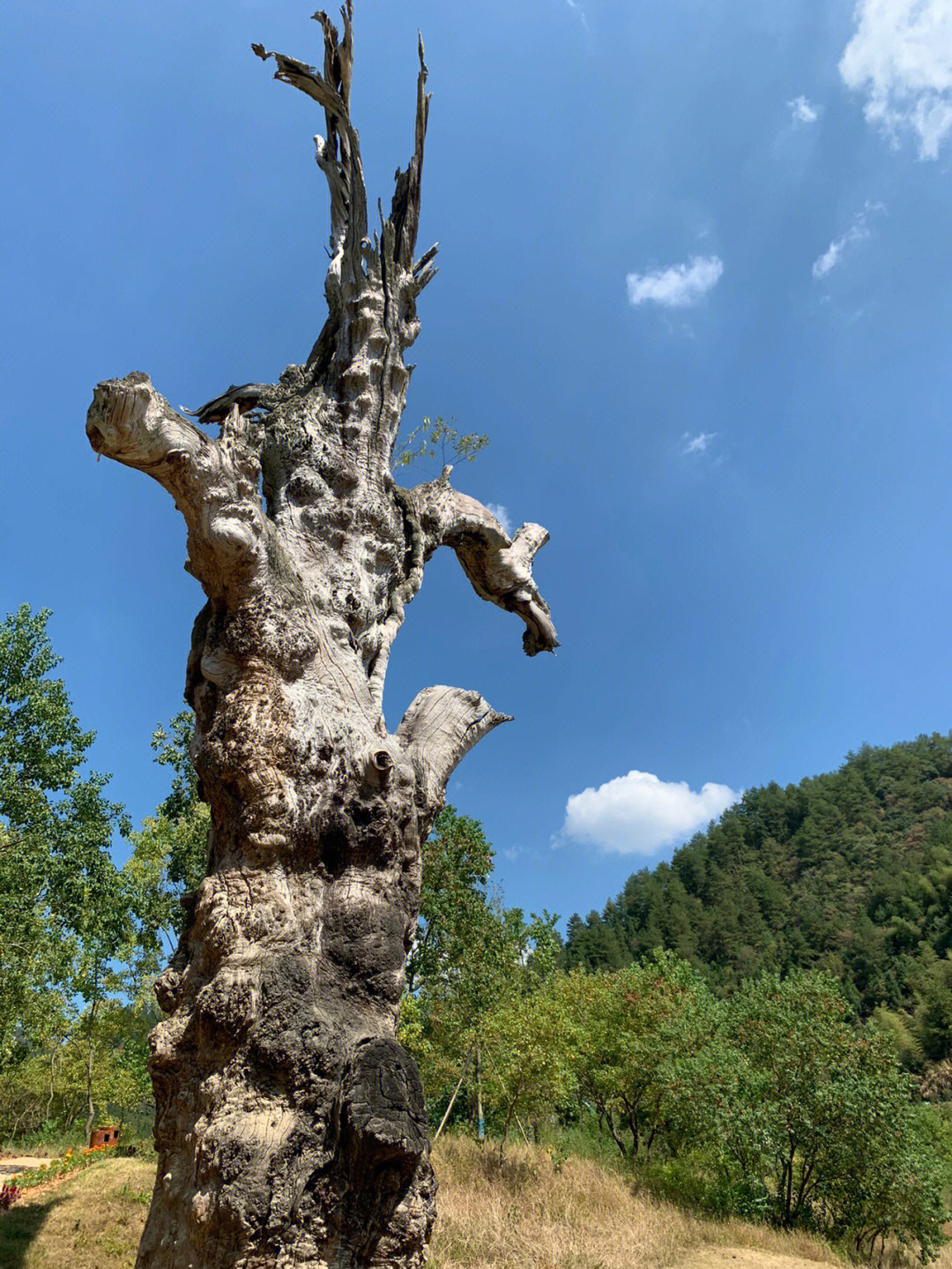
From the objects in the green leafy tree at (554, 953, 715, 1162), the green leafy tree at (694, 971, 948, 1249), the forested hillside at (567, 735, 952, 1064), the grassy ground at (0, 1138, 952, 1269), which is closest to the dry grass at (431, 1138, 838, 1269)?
the grassy ground at (0, 1138, 952, 1269)

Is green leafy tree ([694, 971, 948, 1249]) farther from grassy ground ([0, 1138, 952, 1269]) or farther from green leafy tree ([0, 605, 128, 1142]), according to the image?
green leafy tree ([0, 605, 128, 1142])

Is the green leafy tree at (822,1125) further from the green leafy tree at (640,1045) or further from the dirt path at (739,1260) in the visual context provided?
the dirt path at (739,1260)

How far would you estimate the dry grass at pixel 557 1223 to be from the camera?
21.5ft

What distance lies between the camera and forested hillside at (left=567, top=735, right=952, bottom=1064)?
59.3m

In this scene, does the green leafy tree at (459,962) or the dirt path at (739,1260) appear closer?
the dirt path at (739,1260)

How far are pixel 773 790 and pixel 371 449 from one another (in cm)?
12062

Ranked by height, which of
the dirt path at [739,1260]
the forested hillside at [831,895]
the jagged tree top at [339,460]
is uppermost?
the forested hillside at [831,895]

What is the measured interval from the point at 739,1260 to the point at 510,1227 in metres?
2.92

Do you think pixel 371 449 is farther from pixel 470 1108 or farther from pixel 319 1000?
pixel 470 1108

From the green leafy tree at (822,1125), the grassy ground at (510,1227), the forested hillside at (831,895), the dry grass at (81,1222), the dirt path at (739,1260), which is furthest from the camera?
the forested hillside at (831,895)

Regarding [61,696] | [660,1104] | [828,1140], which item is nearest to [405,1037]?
[660,1104]

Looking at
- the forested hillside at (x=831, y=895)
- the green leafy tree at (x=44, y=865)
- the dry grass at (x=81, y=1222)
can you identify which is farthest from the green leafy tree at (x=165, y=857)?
the forested hillside at (x=831, y=895)

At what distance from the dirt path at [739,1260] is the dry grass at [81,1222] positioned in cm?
568

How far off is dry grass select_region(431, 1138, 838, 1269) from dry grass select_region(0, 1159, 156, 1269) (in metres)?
2.90
